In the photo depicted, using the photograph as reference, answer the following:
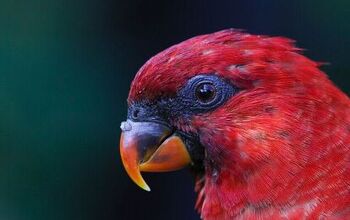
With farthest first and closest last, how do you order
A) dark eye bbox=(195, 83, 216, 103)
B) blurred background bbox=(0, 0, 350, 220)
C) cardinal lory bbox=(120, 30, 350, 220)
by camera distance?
blurred background bbox=(0, 0, 350, 220), dark eye bbox=(195, 83, 216, 103), cardinal lory bbox=(120, 30, 350, 220)

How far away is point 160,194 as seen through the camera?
10.6ft

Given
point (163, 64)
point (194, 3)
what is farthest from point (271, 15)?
point (163, 64)

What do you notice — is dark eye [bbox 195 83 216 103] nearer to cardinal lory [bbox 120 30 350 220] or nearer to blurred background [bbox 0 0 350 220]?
cardinal lory [bbox 120 30 350 220]

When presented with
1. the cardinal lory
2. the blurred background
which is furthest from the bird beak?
the blurred background

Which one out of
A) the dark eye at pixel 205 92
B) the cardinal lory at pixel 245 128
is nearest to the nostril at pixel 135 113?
the cardinal lory at pixel 245 128

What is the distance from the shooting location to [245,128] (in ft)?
5.77

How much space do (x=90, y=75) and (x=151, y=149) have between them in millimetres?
1353

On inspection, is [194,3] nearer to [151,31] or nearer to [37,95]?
[151,31]

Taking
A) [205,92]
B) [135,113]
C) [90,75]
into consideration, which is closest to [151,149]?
[135,113]

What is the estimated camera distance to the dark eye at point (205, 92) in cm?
179

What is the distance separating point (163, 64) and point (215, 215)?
1.34 feet

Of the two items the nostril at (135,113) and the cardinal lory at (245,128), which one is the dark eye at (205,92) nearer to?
the cardinal lory at (245,128)

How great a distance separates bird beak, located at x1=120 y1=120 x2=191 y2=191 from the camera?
1861 millimetres

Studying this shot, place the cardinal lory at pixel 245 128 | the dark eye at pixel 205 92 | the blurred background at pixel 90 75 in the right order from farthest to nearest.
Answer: the blurred background at pixel 90 75
the dark eye at pixel 205 92
the cardinal lory at pixel 245 128
